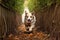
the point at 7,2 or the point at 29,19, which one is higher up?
the point at 7,2

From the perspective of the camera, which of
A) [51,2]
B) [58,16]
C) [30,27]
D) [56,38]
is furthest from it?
[30,27]

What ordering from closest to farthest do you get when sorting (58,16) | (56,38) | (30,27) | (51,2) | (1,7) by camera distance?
(56,38), (58,16), (1,7), (51,2), (30,27)

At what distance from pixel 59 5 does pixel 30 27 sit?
631 centimetres

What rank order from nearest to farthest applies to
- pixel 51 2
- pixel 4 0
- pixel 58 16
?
1. pixel 58 16
2. pixel 51 2
3. pixel 4 0

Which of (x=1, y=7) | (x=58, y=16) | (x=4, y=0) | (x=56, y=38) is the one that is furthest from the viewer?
(x=4, y=0)

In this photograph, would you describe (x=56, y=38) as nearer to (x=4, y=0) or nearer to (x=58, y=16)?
(x=58, y=16)

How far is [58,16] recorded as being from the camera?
622cm

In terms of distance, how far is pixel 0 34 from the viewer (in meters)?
6.38

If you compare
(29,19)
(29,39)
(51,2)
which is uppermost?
(51,2)

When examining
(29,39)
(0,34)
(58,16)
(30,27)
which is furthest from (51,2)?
(30,27)

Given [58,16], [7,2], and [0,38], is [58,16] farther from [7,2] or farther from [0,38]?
[7,2]

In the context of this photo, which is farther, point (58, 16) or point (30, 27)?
point (30, 27)

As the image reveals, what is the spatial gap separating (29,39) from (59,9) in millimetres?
2157

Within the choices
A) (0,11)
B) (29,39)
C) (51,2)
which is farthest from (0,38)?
(51,2)
